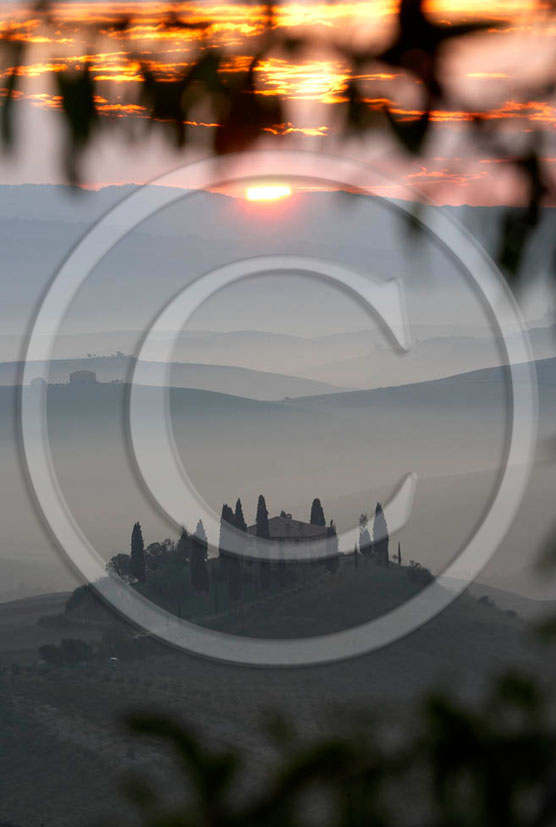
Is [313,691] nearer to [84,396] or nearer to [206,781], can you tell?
[84,396]

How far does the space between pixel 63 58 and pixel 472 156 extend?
169cm

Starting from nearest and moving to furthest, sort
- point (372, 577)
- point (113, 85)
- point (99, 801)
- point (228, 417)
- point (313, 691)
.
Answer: point (113, 85), point (99, 801), point (313, 691), point (372, 577), point (228, 417)

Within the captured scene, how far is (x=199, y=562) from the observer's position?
12769cm

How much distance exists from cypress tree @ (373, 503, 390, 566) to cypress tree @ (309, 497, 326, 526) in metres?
17.6

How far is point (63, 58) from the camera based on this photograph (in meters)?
3.91

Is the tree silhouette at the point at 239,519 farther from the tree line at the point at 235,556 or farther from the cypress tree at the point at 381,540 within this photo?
the cypress tree at the point at 381,540

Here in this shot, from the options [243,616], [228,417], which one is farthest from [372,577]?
[228,417]

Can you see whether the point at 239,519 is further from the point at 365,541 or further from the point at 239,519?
the point at 365,541

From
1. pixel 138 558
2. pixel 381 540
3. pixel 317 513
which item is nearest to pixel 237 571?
pixel 138 558

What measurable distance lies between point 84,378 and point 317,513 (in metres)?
45.1

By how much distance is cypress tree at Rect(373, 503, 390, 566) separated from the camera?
131825 mm

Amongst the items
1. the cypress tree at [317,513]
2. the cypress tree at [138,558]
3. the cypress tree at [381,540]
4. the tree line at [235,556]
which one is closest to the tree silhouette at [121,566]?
the tree line at [235,556]

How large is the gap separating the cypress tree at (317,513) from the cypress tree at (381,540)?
17.6 metres

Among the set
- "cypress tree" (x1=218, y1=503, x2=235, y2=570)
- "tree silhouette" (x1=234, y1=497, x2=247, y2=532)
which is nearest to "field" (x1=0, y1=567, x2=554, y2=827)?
"cypress tree" (x1=218, y1=503, x2=235, y2=570)
